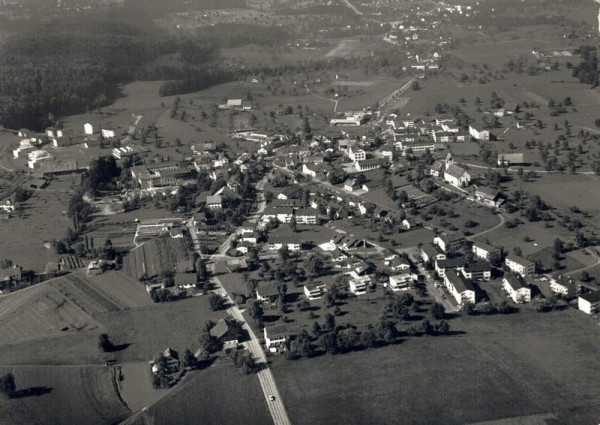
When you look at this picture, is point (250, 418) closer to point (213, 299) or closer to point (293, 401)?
point (293, 401)

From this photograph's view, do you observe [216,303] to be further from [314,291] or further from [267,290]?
[314,291]

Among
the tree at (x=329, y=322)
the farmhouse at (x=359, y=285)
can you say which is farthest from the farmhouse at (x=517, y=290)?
the tree at (x=329, y=322)

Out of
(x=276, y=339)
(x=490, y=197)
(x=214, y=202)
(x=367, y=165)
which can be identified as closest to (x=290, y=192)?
(x=214, y=202)

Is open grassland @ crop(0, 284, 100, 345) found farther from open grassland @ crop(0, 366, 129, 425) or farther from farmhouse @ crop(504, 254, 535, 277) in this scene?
farmhouse @ crop(504, 254, 535, 277)

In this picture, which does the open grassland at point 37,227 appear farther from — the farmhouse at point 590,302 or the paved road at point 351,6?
the paved road at point 351,6

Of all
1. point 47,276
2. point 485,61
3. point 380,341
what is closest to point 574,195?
point 380,341

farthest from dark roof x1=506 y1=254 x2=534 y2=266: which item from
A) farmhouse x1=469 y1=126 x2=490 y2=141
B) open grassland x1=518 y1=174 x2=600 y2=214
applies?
farmhouse x1=469 y1=126 x2=490 y2=141
